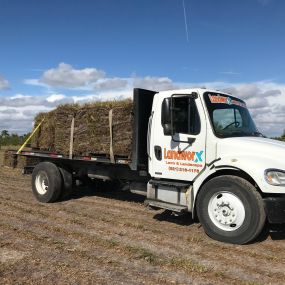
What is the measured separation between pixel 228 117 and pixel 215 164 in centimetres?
105

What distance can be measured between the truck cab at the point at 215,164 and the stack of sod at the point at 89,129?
2.54ft

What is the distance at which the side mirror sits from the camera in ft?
24.1

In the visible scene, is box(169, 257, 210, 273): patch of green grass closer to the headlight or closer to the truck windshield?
the headlight

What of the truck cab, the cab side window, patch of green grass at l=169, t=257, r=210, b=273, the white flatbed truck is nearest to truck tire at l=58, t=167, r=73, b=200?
the white flatbed truck

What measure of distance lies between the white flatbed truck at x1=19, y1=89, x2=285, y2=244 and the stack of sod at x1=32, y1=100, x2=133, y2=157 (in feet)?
0.84

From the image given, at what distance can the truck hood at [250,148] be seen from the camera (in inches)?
253

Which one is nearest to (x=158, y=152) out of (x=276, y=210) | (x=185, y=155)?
(x=185, y=155)

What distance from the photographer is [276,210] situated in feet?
20.2

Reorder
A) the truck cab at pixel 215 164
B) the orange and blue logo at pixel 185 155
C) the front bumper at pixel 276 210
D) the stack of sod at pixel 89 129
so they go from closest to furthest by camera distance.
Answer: the front bumper at pixel 276 210, the truck cab at pixel 215 164, the orange and blue logo at pixel 185 155, the stack of sod at pixel 89 129

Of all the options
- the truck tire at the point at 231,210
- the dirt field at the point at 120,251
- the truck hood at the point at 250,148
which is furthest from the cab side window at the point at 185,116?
the dirt field at the point at 120,251

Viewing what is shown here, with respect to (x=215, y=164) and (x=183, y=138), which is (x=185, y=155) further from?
(x=215, y=164)

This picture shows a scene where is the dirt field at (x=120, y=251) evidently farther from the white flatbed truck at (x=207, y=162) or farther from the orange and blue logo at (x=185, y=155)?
the orange and blue logo at (x=185, y=155)

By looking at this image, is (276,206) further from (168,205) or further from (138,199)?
(138,199)

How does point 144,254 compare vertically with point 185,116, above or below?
below
